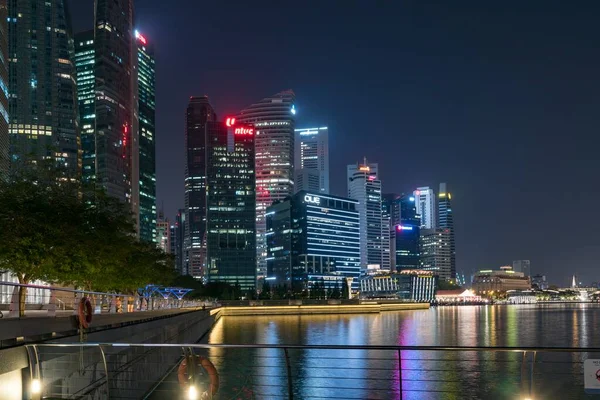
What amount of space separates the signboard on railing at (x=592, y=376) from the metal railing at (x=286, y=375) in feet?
1.70

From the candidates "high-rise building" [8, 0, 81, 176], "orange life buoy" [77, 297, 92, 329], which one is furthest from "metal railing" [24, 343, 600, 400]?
"high-rise building" [8, 0, 81, 176]

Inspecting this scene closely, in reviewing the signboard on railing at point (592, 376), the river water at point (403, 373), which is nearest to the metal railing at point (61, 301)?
the river water at point (403, 373)

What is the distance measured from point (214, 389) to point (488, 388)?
74.7 feet

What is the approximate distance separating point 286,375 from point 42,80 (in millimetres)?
158025

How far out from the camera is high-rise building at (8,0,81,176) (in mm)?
161000

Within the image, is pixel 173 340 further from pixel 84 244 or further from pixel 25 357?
pixel 25 357

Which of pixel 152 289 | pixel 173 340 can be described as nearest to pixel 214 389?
pixel 173 340

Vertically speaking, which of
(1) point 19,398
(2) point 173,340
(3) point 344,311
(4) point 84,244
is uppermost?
(4) point 84,244

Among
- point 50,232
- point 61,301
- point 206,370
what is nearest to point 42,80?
point 61,301

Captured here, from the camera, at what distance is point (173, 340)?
117 feet

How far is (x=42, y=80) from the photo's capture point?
6526 inches

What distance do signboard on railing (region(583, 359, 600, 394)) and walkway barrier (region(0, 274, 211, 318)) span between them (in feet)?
38.8

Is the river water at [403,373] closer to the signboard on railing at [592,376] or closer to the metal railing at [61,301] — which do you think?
the signboard on railing at [592,376]

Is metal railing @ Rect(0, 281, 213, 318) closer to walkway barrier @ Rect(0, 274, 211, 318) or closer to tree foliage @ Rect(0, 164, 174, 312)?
walkway barrier @ Rect(0, 274, 211, 318)
